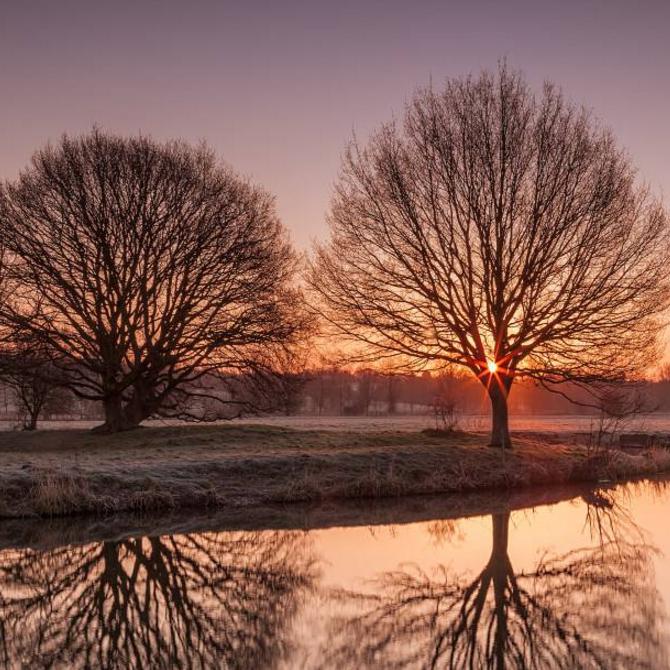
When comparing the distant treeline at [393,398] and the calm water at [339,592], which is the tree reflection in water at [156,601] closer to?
the calm water at [339,592]

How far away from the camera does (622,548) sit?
46.9 feet

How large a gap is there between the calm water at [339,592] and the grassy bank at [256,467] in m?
1.88

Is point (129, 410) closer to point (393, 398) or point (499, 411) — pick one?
point (499, 411)

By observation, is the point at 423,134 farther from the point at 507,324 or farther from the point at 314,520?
the point at 314,520

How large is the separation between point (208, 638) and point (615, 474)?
21.4 meters

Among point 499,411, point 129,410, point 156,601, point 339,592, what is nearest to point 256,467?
point 499,411

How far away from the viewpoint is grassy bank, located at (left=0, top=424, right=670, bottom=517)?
18703 mm

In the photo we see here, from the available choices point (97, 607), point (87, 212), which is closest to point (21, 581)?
point (97, 607)

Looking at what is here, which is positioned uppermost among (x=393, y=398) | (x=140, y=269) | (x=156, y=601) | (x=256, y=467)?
(x=140, y=269)

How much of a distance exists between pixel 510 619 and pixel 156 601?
4584 millimetres

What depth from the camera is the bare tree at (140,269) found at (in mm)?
30312

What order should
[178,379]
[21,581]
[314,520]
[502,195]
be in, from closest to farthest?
[21,581], [314,520], [502,195], [178,379]

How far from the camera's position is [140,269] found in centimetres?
3123

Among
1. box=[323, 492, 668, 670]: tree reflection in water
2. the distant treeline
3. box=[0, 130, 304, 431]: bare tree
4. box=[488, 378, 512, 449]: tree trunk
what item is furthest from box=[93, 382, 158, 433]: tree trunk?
the distant treeline
